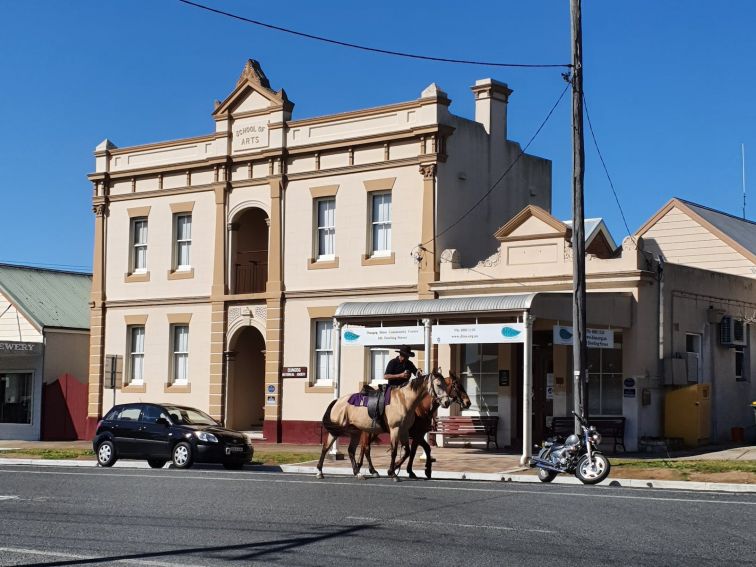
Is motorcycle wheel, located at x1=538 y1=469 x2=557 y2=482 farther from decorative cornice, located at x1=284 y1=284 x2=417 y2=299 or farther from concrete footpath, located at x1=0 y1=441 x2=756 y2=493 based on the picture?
decorative cornice, located at x1=284 y1=284 x2=417 y2=299

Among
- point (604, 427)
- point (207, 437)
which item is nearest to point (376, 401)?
point (207, 437)

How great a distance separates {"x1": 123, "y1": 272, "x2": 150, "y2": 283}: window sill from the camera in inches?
1420

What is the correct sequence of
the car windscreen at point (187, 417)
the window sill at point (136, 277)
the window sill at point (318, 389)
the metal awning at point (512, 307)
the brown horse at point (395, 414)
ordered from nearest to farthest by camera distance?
the brown horse at point (395, 414) → the metal awning at point (512, 307) → the car windscreen at point (187, 417) → the window sill at point (318, 389) → the window sill at point (136, 277)

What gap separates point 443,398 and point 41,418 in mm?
22715

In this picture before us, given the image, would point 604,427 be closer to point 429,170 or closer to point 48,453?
point 429,170

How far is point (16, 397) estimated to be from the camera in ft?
129

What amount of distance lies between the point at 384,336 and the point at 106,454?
6.72 metres

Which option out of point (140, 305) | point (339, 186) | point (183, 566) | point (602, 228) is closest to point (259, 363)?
point (140, 305)

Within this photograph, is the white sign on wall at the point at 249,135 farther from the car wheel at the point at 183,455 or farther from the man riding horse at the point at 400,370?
the man riding horse at the point at 400,370

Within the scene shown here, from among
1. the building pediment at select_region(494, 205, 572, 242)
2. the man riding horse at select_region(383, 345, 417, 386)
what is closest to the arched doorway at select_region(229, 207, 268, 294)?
the building pediment at select_region(494, 205, 572, 242)

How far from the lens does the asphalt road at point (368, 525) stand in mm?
10898

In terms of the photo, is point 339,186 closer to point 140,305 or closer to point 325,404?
point 325,404

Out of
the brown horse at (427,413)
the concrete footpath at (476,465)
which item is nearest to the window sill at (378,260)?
the concrete footpath at (476,465)

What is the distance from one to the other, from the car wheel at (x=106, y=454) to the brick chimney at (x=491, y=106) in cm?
1363
